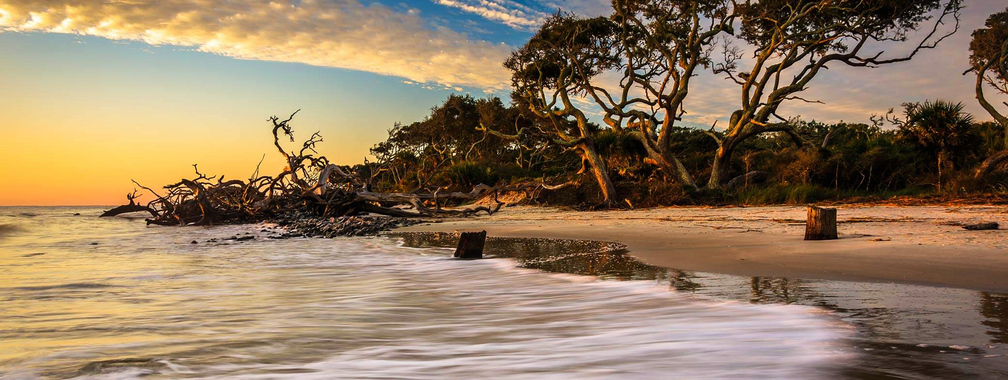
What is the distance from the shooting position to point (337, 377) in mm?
2779

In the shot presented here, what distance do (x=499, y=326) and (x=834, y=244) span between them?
456 centimetres

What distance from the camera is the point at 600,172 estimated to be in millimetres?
18828

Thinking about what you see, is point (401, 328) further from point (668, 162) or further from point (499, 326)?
point (668, 162)

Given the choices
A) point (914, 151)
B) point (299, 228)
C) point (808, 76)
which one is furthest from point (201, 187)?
point (914, 151)

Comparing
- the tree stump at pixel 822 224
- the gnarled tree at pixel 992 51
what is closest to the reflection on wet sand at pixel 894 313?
the tree stump at pixel 822 224

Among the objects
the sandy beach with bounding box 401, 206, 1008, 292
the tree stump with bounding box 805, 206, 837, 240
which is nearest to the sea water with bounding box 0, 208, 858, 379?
the sandy beach with bounding box 401, 206, 1008, 292

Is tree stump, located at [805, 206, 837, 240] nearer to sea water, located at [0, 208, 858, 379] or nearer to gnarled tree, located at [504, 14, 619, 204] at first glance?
sea water, located at [0, 208, 858, 379]

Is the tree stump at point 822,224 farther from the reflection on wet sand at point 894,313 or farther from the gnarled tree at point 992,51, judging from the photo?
the gnarled tree at point 992,51

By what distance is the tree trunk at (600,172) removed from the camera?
1834cm

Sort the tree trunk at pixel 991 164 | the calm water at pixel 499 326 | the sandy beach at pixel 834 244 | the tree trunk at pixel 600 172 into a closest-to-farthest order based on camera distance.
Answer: the calm water at pixel 499 326 → the sandy beach at pixel 834 244 → the tree trunk at pixel 991 164 → the tree trunk at pixel 600 172

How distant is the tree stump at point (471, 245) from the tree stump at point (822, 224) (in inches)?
157

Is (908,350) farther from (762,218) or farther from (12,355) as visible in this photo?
(762,218)

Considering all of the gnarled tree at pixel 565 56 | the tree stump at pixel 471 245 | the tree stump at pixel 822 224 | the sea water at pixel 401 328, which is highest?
the gnarled tree at pixel 565 56

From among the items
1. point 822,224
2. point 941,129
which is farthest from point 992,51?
point 822,224
